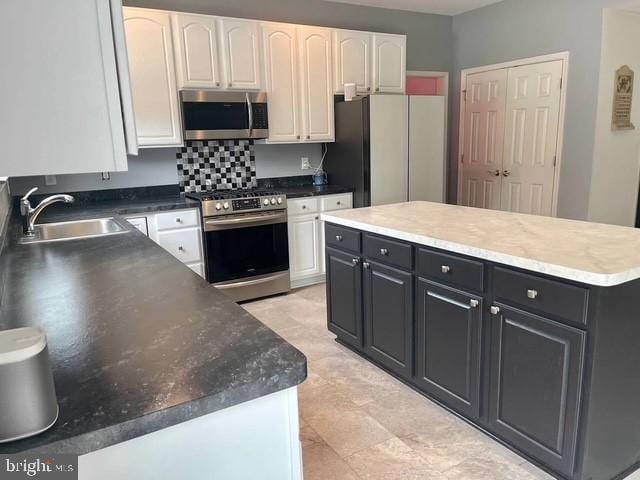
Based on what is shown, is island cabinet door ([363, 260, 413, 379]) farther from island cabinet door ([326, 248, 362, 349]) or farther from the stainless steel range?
the stainless steel range

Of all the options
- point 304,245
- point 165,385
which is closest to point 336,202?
point 304,245

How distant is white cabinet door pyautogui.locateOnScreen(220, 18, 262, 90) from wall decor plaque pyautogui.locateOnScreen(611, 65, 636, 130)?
10.6ft

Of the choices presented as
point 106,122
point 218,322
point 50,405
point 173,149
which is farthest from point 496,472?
point 173,149

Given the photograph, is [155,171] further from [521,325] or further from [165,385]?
[165,385]

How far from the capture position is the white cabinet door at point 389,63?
185 inches

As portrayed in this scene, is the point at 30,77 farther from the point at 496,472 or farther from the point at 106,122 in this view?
the point at 496,472

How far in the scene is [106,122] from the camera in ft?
2.45

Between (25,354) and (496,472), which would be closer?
(25,354)

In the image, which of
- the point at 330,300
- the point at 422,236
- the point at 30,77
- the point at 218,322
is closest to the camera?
the point at 30,77

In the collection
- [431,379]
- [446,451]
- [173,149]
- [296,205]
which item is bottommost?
[446,451]

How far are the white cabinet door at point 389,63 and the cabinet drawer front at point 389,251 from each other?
2.62 metres

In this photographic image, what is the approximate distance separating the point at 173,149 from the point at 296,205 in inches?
47.3

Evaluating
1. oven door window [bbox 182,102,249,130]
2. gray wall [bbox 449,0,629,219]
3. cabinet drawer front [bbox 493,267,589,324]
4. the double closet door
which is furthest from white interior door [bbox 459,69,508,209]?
cabinet drawer front [bbox 493,267,589,324]

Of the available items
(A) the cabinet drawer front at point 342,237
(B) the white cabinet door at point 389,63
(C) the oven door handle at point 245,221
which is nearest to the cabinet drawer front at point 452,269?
(A) the cabinet drawer front at point 342,237
